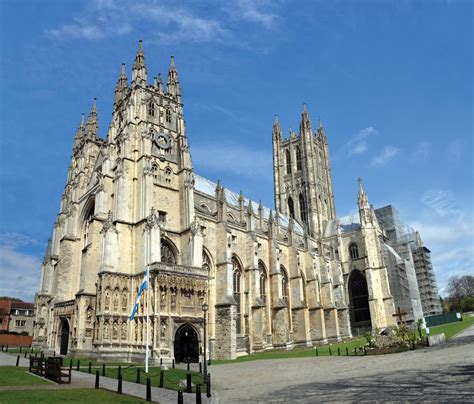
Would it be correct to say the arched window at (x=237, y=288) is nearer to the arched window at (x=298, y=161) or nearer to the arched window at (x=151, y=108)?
the arched window at (x=151, y=108)

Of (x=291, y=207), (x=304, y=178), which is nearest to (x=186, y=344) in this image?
(x=291, y=207)

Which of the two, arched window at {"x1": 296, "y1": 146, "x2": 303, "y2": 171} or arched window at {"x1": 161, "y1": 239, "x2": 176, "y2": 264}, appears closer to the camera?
arched window at {"x1": 161, "y1": 239, "x2": 176, "y2": 264}

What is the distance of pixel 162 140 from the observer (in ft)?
129

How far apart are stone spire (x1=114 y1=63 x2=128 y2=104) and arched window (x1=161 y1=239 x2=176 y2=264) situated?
1881 cm

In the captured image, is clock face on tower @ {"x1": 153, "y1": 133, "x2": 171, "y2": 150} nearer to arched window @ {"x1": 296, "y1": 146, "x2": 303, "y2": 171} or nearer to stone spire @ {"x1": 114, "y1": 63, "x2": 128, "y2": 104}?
stone spire @ {"x1": 114, "y1": 63, "x2": 128, "y2": 104}

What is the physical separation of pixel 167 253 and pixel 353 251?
36587 millimetres

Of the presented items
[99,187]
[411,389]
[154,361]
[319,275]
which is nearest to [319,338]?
[319,275]

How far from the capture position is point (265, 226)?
52.4m

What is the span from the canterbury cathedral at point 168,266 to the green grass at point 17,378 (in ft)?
27.7

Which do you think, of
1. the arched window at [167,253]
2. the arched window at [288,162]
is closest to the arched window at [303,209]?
the arched window at [288,162]

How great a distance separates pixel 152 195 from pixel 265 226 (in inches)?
844

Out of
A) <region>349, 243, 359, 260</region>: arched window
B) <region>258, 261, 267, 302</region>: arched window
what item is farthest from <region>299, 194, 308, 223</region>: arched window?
<region>258, 261, 267, 302</region>: arched window

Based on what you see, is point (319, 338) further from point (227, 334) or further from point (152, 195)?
point (152, 195)

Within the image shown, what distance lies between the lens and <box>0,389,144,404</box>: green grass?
36.4 ft
